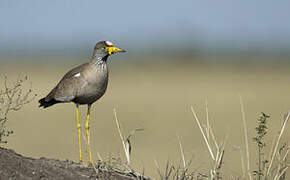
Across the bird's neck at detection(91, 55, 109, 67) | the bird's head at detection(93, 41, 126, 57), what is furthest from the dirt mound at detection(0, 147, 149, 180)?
the bird's head at detection(93, 41, 126, 57)

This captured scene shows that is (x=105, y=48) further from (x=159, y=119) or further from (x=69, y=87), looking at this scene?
(x=159, y=119)

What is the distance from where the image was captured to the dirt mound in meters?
5.13

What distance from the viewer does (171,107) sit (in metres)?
20.9

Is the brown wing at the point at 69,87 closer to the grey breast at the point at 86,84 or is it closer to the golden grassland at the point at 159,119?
the grey breast at the point at 86,84

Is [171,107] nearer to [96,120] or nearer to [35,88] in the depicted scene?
[96,120]

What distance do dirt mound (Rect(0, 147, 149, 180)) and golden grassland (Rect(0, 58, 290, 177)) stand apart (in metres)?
2.50

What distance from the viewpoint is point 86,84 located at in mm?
7309

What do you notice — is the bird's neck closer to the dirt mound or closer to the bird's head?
the bird's head

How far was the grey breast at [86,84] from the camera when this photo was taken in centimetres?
729

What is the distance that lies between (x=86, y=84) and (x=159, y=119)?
11.1 metres

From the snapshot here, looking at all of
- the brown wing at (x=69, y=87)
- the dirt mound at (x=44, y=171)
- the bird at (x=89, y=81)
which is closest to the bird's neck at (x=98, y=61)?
the bird at (x=89, y=81)

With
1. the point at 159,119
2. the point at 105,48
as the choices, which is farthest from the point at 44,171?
the point at 159,119

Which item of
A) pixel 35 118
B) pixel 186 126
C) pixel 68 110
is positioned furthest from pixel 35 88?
pixel 186 126

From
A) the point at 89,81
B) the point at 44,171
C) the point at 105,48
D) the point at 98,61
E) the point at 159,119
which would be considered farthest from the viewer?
the point at 159,119
